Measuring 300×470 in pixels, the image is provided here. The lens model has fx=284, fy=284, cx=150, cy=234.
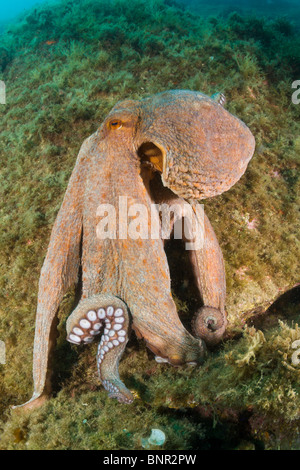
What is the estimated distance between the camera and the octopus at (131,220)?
90.4 inches

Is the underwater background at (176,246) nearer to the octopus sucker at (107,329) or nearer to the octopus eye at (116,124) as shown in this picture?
the octopus sucker at (107,329)

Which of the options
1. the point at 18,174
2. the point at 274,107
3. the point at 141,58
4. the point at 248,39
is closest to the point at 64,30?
the point at 141,58

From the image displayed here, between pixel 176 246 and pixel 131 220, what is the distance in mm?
1113

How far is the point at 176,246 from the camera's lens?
3.43 metres

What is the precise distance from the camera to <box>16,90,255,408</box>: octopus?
230 cm

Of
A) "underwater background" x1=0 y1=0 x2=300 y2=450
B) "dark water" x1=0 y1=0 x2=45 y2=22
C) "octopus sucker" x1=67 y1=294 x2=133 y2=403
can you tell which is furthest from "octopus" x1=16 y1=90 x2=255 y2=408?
"dark water" x1=0 y1=0 x2=45 y2=22

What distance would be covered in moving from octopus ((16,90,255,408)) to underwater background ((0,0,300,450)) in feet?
1.08

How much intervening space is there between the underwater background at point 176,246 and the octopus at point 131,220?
0.33 m

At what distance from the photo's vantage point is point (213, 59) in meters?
5.64

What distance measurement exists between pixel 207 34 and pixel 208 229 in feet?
18.4

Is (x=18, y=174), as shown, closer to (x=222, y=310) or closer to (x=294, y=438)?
(x=222, y=310)

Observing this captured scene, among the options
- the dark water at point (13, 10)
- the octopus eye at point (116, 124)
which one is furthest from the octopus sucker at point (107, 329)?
the dark water at point (13, 10)

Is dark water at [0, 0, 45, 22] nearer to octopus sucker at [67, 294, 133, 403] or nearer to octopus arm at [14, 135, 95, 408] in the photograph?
octopus arm at [14, 135, 95, 408]

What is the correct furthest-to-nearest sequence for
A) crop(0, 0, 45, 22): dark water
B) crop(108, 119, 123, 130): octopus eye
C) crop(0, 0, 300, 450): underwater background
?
Answer: crop(0, 0, 45, 22): dark water < crop(108, 119, 123, 130): octopus eye < crop(0, 0, 300, 450): underwater background
